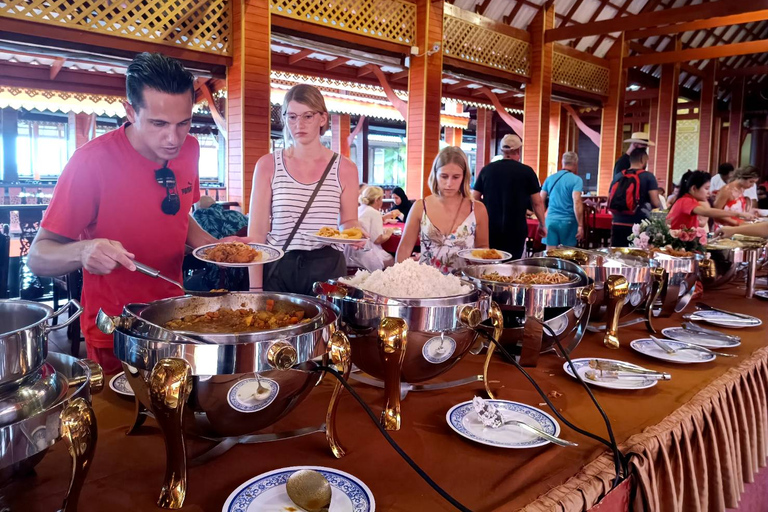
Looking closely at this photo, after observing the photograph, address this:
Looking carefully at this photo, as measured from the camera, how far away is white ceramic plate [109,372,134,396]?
1.04 m

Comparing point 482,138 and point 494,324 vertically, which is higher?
point 482,138

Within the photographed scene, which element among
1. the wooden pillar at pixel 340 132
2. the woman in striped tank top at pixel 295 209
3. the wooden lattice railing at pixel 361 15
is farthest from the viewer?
the wooden pillar at pixel 340 132

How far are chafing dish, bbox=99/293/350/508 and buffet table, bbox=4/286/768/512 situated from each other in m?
0.06

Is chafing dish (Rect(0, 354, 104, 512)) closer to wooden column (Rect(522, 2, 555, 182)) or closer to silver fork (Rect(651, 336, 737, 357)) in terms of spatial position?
silver fork (Rect(651, 336, 737, 357))

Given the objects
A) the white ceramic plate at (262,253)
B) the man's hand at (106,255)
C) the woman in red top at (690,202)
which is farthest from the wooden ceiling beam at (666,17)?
the man's hand at (106,255)

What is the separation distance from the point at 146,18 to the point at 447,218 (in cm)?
365

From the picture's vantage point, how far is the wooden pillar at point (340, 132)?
11.3 m

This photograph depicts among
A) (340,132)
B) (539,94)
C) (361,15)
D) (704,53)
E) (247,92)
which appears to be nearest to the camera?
(247,92)

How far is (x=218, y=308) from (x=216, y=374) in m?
0.35

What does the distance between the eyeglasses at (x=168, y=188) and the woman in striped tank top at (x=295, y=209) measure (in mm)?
512

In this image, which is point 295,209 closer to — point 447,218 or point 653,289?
point 447,218

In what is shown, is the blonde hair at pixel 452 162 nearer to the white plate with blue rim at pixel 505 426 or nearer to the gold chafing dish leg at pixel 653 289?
the gold chafing dish leg at pixel 653 289

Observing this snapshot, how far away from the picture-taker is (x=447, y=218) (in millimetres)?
2531

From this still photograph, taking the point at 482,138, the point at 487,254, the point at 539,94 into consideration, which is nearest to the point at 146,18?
the point at 487,254
